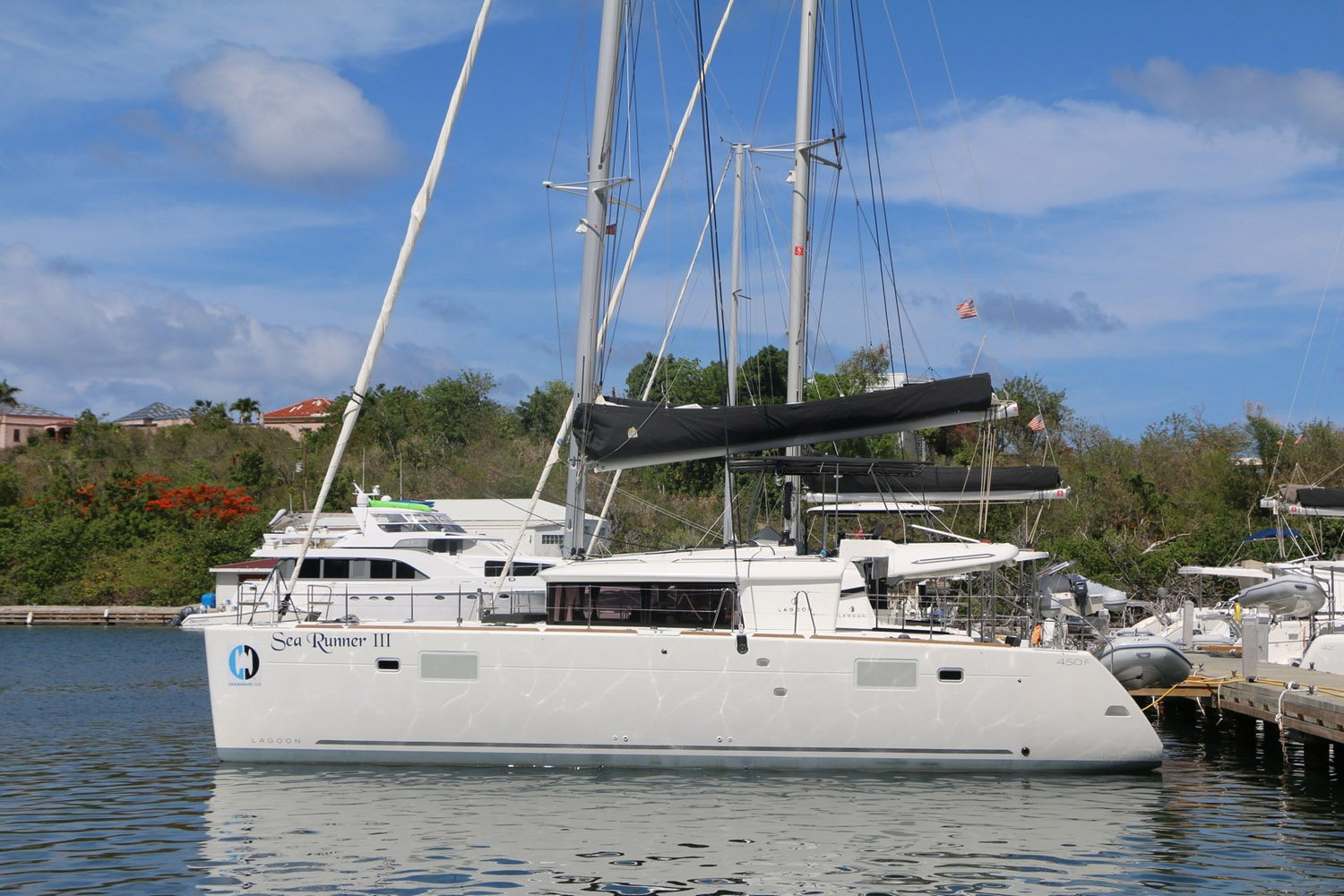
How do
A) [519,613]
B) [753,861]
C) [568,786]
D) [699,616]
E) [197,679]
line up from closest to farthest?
[753,861]
[568,786]
[699,616]
[519,613]
[197,679]

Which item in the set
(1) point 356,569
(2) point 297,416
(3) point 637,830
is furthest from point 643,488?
(2) point 297,416

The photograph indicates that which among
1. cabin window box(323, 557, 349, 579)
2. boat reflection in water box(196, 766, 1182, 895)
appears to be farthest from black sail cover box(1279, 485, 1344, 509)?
cabin window box(323, 557, 349, 579)

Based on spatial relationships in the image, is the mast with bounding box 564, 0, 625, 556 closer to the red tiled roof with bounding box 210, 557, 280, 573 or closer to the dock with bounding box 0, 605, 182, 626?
the red tiled roof with bounding box 210, 557, 280, 573

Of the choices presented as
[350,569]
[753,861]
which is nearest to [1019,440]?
[350,569]

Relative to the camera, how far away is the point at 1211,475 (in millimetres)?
40469

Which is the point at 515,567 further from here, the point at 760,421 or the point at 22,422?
the point at 22,422

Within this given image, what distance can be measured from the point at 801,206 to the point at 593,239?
493 centimetres

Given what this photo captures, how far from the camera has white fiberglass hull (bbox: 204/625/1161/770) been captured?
13695 millimetres

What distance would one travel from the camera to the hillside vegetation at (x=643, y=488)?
116ft

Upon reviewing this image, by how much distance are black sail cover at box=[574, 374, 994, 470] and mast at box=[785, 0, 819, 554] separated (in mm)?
3315

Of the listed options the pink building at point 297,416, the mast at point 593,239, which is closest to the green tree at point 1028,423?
the mast at point 593,239

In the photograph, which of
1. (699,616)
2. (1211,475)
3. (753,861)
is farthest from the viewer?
→ (1211,475)

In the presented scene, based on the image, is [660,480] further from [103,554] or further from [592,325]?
[592,325]

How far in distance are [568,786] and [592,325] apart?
5365 millimetres
